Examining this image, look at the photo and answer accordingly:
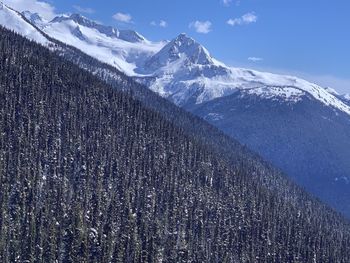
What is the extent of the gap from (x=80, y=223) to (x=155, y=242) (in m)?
24.5

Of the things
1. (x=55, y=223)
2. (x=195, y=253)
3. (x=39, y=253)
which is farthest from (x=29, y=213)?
(x=195, y=253)

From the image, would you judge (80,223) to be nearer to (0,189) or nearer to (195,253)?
(0,189)

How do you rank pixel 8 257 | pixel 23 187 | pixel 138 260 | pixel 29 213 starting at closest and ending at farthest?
1. pixel 8 257
2. pixel 138 260
3. pixel 29 213
4. pixel 23 187

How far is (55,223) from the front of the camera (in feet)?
563

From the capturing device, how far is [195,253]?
197 meters

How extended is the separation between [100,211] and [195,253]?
3329 centimetres

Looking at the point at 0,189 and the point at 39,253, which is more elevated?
the point at 0,189

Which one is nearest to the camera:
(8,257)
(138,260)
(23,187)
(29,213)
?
(8,257)

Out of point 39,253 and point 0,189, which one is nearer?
point 39,253

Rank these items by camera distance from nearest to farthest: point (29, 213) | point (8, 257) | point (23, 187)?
point (8, 257)
point (29, 213)
point (23, 187)

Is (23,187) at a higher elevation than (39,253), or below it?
higher

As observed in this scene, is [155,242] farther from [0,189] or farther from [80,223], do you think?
[0,189]

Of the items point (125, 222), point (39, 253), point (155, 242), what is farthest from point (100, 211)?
point (39, 253)

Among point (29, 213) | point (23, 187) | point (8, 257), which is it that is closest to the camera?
point (8, 257)
